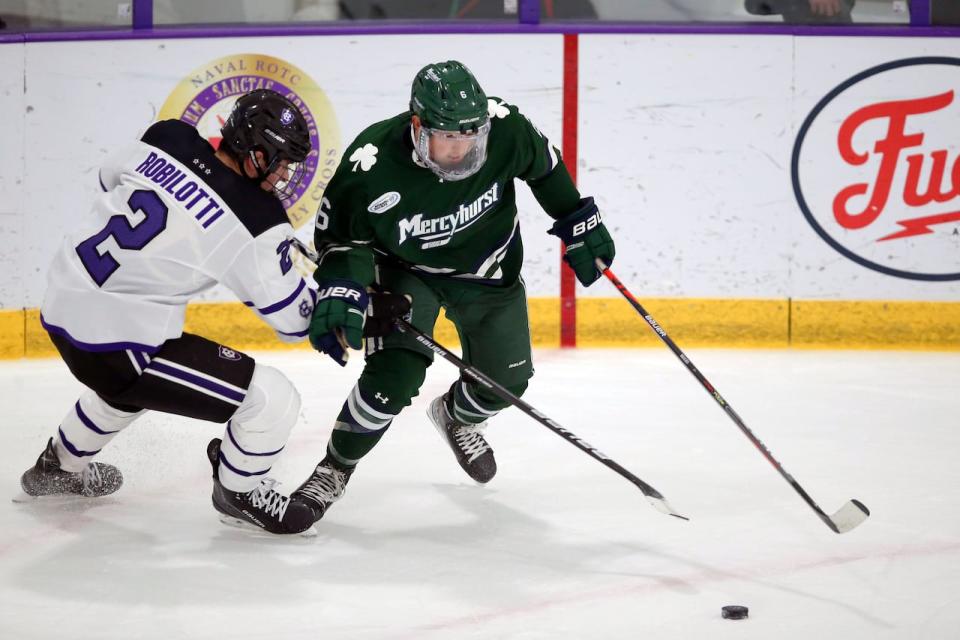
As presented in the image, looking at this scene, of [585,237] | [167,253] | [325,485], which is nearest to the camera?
[167,253]

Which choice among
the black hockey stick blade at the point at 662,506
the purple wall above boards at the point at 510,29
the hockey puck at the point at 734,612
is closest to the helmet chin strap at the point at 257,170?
the black hockey stick blade at the point at 662,506

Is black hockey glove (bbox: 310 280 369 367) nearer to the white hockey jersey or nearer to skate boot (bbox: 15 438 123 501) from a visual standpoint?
the white hockey jersey

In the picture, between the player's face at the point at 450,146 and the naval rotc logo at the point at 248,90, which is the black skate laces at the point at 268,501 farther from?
the naval rotc logo at the point at 248,90

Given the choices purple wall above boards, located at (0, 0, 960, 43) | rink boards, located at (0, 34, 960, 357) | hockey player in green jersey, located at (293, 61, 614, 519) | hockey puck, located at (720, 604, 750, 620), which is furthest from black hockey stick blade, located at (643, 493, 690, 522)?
purple wall above boards, located at (0, 0, 960, 43)

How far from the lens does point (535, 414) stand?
2.71m

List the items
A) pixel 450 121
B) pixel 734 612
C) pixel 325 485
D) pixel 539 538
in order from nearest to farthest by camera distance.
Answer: pixel 734 612 < pixel 450 121 < pixel 539 538 < pixel 325 485

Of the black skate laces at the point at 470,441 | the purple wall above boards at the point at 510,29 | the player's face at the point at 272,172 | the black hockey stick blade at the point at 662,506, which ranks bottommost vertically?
the black skate laces at the point at 470,441

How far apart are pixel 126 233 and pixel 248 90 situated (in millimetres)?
2640

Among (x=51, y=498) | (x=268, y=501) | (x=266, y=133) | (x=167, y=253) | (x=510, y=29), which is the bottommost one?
(x=51, y=498)

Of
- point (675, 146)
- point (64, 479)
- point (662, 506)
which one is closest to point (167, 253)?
point (64, 479)

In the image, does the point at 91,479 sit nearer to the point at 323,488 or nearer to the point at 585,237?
the point at 323,488

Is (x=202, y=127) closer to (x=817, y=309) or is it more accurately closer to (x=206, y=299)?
(x=206, y=299)

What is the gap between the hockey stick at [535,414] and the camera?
2.62m

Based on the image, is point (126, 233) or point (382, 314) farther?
point (382, 314)
